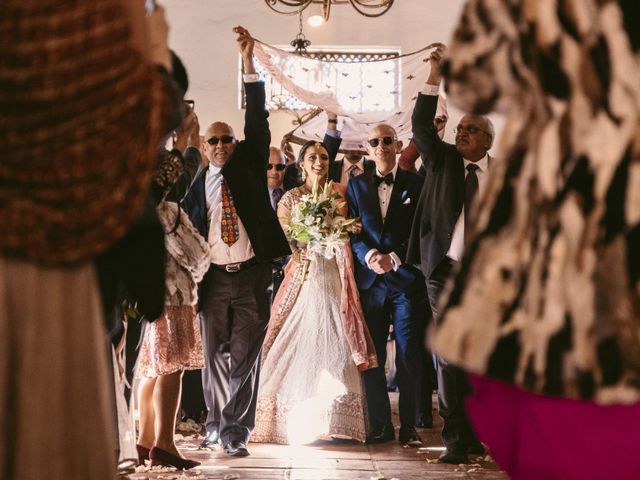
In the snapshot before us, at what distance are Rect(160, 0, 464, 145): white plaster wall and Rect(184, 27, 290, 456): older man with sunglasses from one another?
820 cm

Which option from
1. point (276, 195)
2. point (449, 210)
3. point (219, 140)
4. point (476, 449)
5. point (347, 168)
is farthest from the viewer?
point (347, 168)

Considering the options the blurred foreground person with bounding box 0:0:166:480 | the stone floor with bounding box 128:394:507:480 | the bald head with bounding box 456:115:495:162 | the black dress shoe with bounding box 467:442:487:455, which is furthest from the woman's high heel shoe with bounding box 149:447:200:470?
the blurred foreground person with bounding box 0:0:166:480

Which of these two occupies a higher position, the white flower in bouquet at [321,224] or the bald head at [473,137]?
the bald head at [473,137]

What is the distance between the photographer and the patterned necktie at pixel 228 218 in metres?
5.38

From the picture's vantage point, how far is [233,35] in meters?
13.8

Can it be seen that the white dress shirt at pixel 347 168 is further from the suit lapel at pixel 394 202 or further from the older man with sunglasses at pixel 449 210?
the older man with sunglasses at pixel 449 210

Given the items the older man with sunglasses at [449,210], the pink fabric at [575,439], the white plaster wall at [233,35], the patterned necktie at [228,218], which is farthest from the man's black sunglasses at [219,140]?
the white plaster wall at [233,35]

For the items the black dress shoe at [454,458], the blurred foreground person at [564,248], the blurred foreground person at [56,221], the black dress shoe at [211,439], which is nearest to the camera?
the blurred foreground person at [56,221]

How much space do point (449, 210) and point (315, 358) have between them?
1.51 metres

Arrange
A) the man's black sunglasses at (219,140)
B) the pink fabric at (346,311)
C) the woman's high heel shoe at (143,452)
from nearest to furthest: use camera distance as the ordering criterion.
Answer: the woman's high heel shoe at (143,452) → the man's black sunglasses at (219,140) → the pink fabric at (346,311)

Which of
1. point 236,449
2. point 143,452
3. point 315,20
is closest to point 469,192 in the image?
point 236,449

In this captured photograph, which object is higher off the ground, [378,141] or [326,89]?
[326,89]

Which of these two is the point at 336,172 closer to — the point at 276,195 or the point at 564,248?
the point at 276,195

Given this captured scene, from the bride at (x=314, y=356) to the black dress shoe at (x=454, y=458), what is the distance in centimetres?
80
